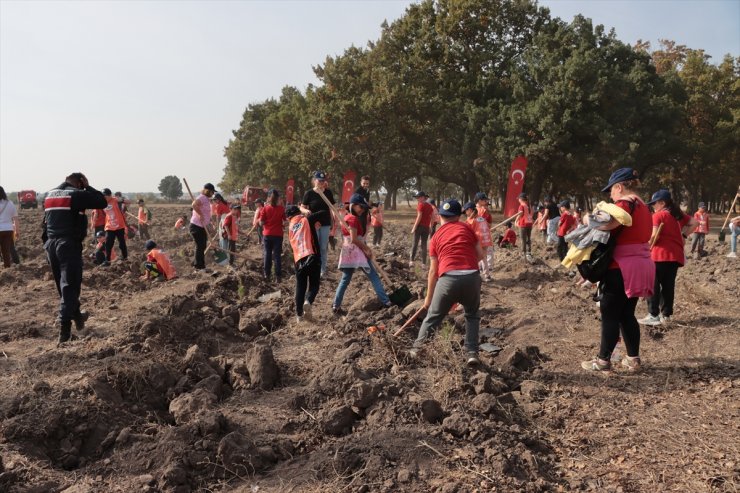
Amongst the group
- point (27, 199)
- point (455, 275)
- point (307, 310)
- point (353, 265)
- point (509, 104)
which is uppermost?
point (509, 104)

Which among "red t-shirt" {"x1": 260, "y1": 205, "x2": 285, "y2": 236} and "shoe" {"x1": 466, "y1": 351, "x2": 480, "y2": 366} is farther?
"red t-shirt" {"x1": 260, "y1": 205, "x2": 285, "y2": 236}

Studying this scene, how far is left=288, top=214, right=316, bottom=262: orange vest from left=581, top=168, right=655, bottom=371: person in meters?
Answer: 3.45

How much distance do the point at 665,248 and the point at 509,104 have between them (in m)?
22.3

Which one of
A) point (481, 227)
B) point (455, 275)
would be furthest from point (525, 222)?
point (455, 275)

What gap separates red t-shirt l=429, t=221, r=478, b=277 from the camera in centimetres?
479

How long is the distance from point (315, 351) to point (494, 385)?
6.99 feet

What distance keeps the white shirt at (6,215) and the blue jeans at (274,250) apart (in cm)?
440

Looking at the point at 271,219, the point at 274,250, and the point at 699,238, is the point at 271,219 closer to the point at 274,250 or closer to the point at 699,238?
the point at 274,250

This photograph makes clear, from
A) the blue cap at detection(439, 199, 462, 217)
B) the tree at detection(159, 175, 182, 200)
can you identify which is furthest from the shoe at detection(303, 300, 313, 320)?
the tree at detection(159, 175, 182, 200)

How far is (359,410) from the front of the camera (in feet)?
12.8

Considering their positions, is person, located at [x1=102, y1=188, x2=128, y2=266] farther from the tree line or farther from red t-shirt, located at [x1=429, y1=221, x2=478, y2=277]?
the tree line

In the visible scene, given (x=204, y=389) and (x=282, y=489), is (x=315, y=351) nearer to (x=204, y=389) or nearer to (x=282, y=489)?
(x=204, y=389)

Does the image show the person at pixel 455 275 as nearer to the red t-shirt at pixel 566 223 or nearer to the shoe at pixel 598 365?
the shoe at pixel 598 365

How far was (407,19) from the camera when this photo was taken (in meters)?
29.9
